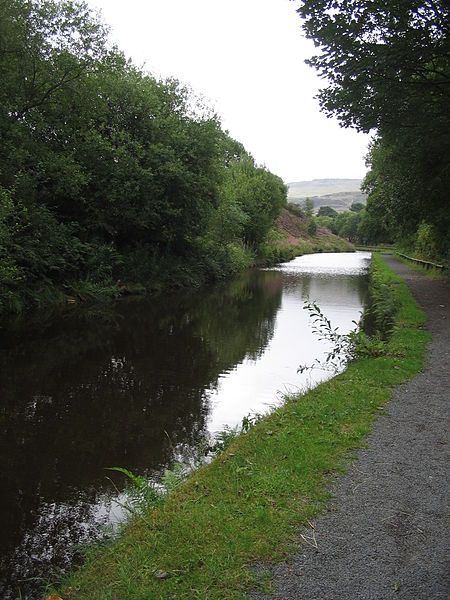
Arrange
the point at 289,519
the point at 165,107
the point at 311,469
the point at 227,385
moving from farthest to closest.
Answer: the point at 165,107
the point at 227,385
the point at 311,469
the point at 289,519

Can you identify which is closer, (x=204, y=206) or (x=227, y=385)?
(x=227, y=385)

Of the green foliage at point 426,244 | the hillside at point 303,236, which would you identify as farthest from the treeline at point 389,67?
the hillside at point 303,236

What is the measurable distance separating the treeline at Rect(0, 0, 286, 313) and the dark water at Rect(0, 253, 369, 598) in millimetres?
3188

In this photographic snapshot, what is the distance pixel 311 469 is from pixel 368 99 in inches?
488

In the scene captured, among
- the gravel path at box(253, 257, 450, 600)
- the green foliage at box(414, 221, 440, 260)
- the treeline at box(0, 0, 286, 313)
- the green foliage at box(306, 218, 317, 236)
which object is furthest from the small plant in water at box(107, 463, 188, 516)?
the green foliage at box(306, 218, 317, 236)

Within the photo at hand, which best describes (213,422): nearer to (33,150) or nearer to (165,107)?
(33,150)

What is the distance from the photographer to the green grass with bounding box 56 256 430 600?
3.40 meters

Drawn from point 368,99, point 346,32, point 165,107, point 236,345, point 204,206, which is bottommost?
point 236,345

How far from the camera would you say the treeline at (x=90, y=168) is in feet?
59.0

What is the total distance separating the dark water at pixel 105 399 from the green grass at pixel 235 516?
35.1 inches

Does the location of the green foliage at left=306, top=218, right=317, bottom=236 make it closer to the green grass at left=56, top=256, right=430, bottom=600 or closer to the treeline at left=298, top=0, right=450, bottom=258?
the treeline at left=298, top=0, right=450, bottom=258

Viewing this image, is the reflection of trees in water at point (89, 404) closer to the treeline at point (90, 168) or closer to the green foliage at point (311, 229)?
the treeline at point (90, 168)

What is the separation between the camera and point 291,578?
3.38 m

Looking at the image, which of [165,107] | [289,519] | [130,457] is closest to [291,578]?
[289,519]
